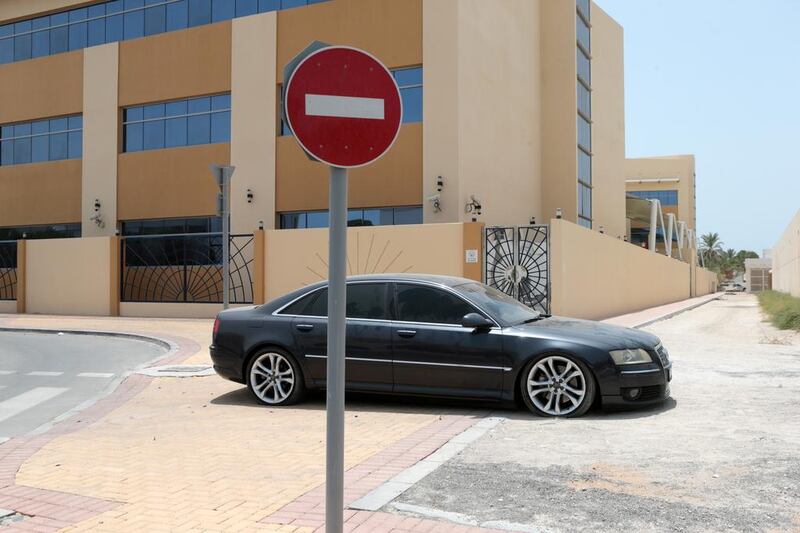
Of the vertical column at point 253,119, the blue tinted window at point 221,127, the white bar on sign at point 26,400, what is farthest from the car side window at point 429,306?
the blue tinted window at point 221,127

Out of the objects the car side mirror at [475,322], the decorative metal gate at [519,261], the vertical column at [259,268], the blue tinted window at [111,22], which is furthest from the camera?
the blue tinted window at [111,22]

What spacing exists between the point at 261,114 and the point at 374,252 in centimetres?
776

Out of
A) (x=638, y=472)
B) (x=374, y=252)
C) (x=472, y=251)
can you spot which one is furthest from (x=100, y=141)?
(x=638, y=472)

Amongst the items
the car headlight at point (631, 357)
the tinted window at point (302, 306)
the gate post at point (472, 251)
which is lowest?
the car headlight at point (631, 357)

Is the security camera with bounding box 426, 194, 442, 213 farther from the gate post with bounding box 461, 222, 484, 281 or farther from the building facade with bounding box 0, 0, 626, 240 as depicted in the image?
the gate post with bounding box 461, 222, 484, 281

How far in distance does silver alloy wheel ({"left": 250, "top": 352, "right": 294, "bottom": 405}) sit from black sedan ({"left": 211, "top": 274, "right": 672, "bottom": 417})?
0.01m

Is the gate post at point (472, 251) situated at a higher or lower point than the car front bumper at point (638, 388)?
higher

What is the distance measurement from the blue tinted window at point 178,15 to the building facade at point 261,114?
53 millimetres

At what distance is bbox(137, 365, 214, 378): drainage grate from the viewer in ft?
36.2

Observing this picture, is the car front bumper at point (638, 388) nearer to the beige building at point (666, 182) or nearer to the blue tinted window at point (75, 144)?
the blue tinted window at point (75, 144)

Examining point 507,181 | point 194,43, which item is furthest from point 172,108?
point 507,181

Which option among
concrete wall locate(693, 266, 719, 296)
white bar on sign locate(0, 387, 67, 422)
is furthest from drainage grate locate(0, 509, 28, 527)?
concrete wall locate(693, 266, 719, 296)

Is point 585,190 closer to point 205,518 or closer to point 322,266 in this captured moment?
point 322,266

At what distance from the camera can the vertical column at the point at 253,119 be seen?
24859mm
